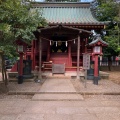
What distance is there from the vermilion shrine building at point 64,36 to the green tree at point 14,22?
13.0 feet

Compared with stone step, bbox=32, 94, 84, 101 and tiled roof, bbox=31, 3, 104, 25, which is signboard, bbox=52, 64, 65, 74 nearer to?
tiled roof, bbox=31, 3, 104, 25

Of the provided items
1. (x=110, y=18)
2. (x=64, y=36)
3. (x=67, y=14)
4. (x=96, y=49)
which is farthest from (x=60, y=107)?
(x=110, y=18)

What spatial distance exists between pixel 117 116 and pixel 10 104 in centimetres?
376

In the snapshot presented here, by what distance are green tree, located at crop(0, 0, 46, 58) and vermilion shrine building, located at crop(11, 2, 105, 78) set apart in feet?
13.0

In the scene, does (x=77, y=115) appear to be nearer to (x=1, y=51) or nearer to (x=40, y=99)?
(x=40, y=99)

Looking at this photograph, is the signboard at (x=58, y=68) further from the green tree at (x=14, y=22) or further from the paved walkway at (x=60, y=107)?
the green tree at (x=14, y=22)

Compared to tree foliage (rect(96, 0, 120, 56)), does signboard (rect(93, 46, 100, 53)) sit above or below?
below

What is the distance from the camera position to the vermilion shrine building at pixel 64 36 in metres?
13.8

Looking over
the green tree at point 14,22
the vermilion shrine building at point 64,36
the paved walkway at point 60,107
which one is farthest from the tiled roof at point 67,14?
the paved walkway at point 60,107

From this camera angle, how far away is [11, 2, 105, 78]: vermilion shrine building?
1376 cm

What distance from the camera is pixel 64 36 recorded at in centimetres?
1627

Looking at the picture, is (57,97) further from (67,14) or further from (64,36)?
(67,14)

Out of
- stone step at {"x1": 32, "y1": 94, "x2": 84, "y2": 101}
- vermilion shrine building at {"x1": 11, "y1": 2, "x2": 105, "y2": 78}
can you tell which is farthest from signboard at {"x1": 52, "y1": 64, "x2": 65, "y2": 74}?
stone step at {"x1": 32, "y1": 94, "x2": 84, "y2": 101}

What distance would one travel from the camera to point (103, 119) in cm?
562
